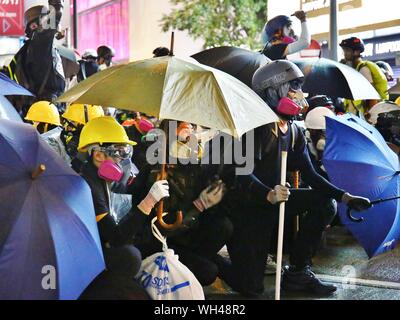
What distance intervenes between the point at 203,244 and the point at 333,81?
8.86 feet

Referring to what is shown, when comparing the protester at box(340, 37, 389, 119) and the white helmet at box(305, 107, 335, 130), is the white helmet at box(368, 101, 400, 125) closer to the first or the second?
the protester at box(340, 37, 389, 119)

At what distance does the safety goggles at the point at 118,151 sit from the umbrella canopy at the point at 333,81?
2836 mm

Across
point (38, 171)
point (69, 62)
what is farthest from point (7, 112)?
point (69, 62)

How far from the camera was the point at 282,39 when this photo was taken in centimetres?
786

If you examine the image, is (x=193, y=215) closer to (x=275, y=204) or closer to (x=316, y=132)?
(x=275, y=204)

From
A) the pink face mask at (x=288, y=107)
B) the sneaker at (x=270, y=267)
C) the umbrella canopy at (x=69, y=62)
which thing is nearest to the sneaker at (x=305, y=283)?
the sneaker at (x=270, y=267)

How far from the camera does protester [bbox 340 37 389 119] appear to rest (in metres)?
9.16

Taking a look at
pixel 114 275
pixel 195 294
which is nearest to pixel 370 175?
pixel 195 294

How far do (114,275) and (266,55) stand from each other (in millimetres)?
3938

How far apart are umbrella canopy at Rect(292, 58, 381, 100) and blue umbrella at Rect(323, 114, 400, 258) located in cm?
133

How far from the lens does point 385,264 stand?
6.86 m

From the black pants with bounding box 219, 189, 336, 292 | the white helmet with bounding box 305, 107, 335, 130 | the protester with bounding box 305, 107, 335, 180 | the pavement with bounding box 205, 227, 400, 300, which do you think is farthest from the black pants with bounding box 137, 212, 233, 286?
the white helmet with bounding box 305, 107, 335, 130
